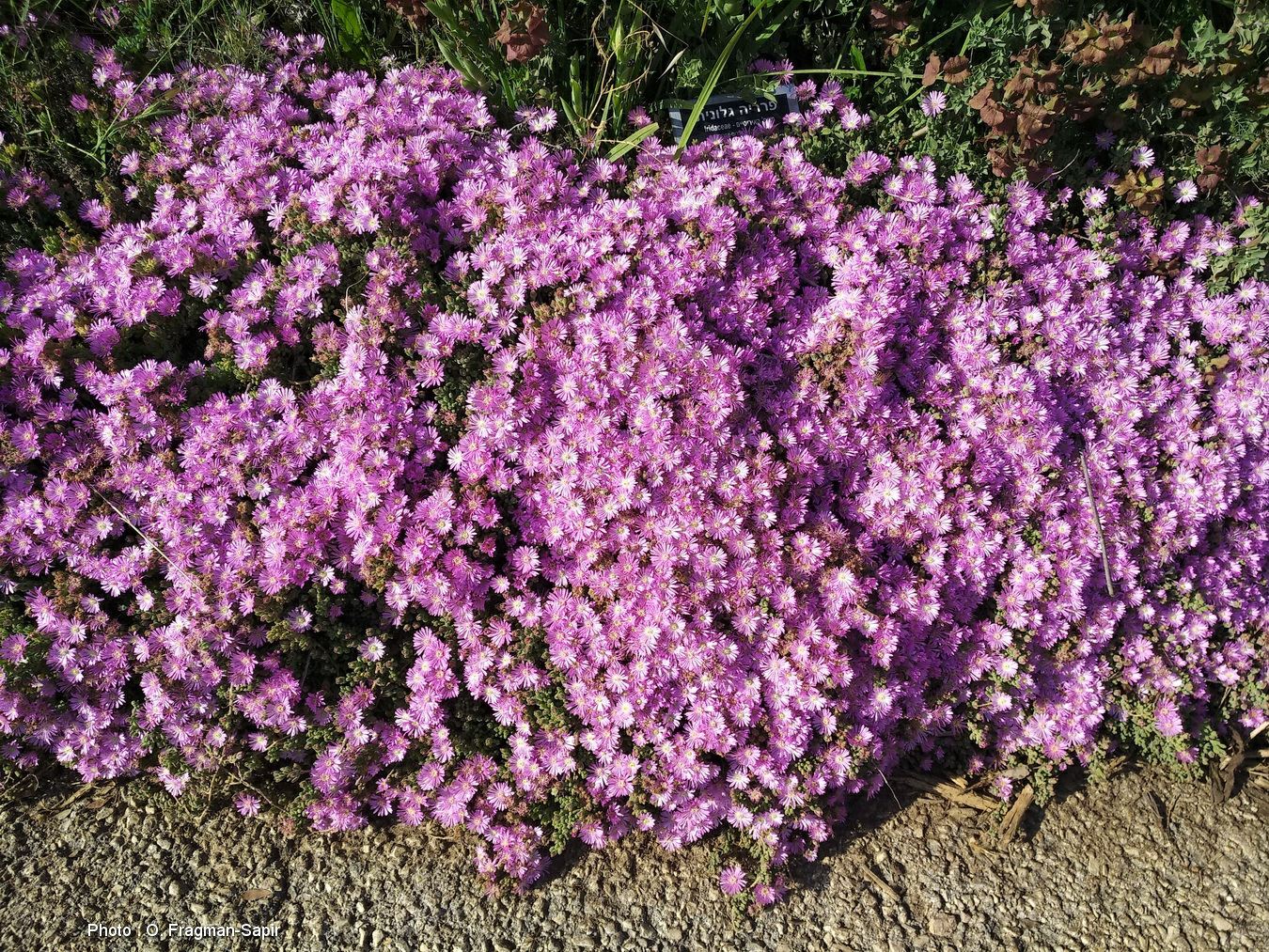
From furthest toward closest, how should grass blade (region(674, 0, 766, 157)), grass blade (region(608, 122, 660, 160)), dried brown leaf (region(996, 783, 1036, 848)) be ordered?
grass blade (region(608, 122, 660, 160)) → grass blade (region(674, 0, 766, 157)) → dried brown leaf (region(996, 783, 1036, 848))

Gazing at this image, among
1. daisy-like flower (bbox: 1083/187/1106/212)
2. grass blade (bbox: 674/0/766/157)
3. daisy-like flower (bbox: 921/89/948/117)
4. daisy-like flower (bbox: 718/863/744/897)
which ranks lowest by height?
daisy-like flower (bbox: 718/863/744/897)

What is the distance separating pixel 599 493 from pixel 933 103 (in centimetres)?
230

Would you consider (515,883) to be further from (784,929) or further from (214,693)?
(214,693)

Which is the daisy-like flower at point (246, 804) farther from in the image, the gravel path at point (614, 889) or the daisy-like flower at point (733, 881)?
the daisy-like flower at point (733, 881)

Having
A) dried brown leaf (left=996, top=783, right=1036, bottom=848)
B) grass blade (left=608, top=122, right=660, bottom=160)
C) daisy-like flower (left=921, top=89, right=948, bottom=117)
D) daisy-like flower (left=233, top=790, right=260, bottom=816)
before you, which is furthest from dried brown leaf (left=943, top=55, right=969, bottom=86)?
daisy-like flower (left=233, top=790, right=260, bottom=816)

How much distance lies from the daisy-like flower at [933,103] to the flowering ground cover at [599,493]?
35 centimetres

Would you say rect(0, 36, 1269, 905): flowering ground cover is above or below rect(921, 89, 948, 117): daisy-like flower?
below

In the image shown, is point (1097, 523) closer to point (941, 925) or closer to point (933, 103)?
point (941, 925)

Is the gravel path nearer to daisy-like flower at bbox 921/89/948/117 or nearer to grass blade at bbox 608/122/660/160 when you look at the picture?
grass blade at bbox 608/122/660/160

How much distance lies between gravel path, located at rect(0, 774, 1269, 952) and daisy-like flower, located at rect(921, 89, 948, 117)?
2871 mm

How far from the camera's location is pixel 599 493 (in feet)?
9.73

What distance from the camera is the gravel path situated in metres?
2.81

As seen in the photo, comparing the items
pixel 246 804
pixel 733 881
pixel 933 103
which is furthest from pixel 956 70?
pixel 246 804

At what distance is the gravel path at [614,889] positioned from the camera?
Result: 111 inches
